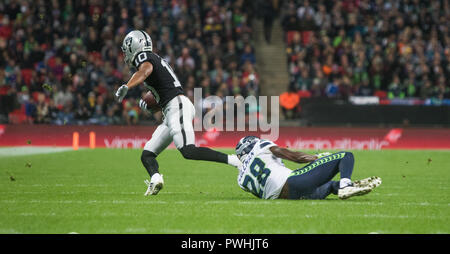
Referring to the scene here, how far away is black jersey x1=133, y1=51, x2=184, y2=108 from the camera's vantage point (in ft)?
34.0

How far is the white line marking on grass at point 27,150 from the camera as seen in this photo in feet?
65.0

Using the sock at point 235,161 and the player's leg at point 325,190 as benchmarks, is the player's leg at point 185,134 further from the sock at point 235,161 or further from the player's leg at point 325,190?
the player's leg at point 325,190

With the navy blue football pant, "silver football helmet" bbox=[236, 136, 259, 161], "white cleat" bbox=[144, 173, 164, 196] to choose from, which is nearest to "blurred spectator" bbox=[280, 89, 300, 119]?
"white cleat" bbox=[144, 173, 164, 196]

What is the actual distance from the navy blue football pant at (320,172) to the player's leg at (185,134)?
3.20ft

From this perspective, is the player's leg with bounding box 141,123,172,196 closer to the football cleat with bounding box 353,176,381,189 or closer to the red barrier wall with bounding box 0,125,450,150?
the football cleat with bounding box 353,176,381,189

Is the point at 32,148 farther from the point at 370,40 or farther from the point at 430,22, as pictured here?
the point at 430,22

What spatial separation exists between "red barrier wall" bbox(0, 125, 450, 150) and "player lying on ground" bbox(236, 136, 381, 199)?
13.0 meters

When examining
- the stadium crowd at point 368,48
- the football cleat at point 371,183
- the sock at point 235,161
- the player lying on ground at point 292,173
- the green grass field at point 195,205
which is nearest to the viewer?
the green grass field at point 195,205

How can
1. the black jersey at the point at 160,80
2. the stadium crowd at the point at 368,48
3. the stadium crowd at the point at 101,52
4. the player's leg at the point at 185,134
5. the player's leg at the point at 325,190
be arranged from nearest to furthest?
1. the player's leg at the point at 325,190
2. the player's leg at the point at 185,134
3. the black jersey at the point at 160,80
4. the stadium crowd at the point at 101,52
5. the stadium crowd at the point at 368,48

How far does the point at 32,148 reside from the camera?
22.2m

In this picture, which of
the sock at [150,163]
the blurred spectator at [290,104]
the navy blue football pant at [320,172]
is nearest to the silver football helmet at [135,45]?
the sock at [150,163]

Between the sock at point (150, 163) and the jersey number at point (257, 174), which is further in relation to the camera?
the sock at point (150, 163)

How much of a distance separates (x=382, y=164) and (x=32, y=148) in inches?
400
